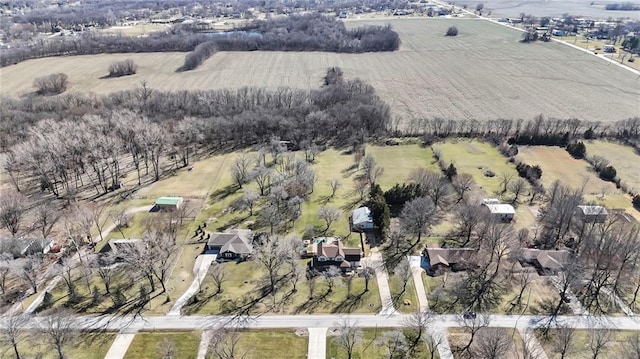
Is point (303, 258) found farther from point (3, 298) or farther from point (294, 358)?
point (3, 298)

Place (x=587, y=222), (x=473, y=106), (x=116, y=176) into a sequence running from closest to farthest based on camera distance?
1. (x=587, y=222)
2. (x=116, y=176)
3. (x=473, y=106)

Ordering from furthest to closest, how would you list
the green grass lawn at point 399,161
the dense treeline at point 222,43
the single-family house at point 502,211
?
the dense treeline at point 222,43 → the green grass lawn at point 399,161 → the single-family house at point 502,211

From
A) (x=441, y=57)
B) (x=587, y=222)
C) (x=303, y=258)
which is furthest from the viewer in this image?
(x=441, y=57)

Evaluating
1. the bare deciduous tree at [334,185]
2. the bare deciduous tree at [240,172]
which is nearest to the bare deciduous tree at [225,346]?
the bare deciduous tree at [334,185]

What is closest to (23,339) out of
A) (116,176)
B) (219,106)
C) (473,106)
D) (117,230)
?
(117,230)

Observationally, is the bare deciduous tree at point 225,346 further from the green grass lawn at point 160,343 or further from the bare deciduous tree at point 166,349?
the bare deciduous tree at point 166,349

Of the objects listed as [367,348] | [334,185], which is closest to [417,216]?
[334,185]

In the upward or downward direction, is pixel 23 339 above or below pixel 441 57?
below

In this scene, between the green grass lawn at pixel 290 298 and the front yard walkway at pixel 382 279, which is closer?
the green grass lawn at pixel 290 298
